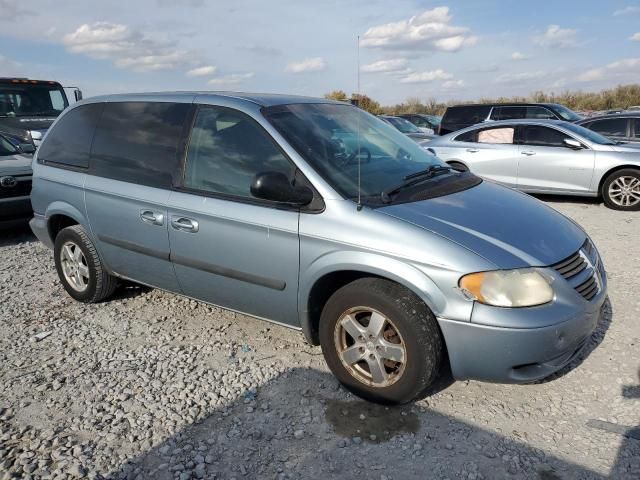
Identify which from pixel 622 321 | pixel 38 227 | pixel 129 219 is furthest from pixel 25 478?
pixel 622 321

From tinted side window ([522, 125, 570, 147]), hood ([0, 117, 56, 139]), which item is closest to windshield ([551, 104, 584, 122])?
→ tinted side window ([522, 125, 570, 147])

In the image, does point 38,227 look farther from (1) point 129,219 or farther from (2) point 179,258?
(2) point 179,258

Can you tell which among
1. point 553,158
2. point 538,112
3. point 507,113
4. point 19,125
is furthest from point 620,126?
point 19,125

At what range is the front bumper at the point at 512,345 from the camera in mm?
2504

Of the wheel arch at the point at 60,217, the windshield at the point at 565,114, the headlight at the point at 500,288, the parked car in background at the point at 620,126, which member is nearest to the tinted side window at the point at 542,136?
the parked car in background at the point at 620,126

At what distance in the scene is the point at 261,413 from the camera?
290 cm

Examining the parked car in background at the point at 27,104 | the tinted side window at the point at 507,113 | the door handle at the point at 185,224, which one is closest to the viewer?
the door handle at the point at 185,224

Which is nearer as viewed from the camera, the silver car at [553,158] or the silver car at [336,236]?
the silver car at [336,236]

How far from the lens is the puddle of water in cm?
271

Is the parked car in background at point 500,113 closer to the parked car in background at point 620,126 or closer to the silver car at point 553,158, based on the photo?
the parked car in background at point 620,126

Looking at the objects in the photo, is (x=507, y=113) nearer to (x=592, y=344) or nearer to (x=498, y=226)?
(x=592, y=344)

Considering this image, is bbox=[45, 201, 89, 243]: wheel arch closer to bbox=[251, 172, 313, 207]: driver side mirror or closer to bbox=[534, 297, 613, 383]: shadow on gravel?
bbox=[251, 172, 313, 207]: driver side mirror

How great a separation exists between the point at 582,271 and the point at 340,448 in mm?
1701

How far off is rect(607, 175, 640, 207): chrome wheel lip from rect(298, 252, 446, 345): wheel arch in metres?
6.69
